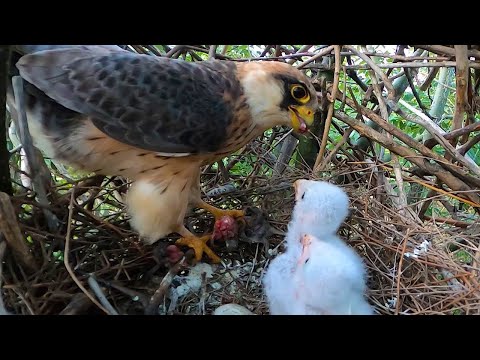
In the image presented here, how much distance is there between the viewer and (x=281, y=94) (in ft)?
6.19

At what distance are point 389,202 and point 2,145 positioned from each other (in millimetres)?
1380

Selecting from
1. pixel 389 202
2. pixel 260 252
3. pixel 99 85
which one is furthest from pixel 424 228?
pixel 99 85

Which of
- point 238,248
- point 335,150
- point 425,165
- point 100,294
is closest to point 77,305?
point 100,294

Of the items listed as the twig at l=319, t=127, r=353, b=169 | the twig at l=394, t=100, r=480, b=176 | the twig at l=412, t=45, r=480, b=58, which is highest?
the twig at l=412, t=45, r=480, b=58

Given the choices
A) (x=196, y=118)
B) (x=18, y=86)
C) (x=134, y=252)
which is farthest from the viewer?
(x=134, y=252)

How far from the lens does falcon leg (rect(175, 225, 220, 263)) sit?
1.96 metres

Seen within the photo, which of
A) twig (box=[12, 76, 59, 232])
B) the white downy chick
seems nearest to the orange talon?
the white downy chick

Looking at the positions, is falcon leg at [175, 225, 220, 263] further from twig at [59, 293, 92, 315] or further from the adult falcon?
twig at [59, 293, 92, 315]

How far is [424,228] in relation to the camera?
1791 millimetres

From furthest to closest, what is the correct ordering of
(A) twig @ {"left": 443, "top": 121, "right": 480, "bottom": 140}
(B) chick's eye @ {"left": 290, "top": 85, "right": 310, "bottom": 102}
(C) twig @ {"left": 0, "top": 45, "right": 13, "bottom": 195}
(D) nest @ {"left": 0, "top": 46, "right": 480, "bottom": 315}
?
1. (A) twig @ {"left": 443, "top": 121, "right": 480, "bottom": 140}
2. (B) chick's eye @ {"left": 290, "top": 85, "right": 310, "bottom": 102}
3. (D) nest @ {"left": 0, "top": 46, "right": 480, "bottom": 315}
4. (C) twig @ {"left": 0, "top": 45, "right": 13, "bottom": 195}

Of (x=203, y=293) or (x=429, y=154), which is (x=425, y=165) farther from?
(x=203, y=293)

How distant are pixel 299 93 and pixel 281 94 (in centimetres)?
7
